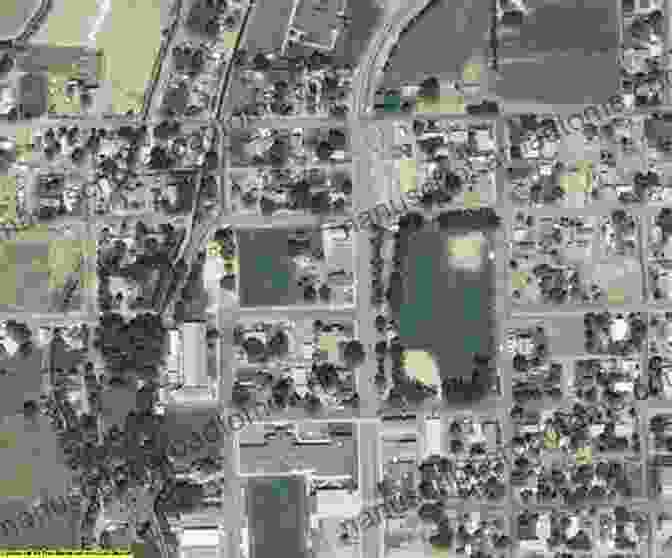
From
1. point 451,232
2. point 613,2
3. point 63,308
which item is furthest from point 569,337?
point 63,308

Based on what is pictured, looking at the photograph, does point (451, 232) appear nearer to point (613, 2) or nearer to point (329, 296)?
point (329, 296)

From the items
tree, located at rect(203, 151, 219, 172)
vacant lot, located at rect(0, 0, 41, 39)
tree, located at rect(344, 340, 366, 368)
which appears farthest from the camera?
vacant lot, located at rect(0, 0, 41, 39)

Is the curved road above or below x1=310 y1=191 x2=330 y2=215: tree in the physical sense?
above

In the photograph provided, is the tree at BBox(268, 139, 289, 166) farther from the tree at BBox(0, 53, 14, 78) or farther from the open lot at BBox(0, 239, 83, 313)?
the tree at BBox(0, 53, 14, 78)

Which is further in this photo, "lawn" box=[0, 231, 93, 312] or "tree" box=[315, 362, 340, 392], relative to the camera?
"lawn" box=[0, 231, 93, 312]

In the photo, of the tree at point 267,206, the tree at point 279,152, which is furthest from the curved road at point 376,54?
the tree at point 267,206

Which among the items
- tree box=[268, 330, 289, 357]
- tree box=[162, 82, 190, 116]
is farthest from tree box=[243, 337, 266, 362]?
tree box=[162, 82, 190, 116]

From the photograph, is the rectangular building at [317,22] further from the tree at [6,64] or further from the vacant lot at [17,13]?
the tree at [6,64]
